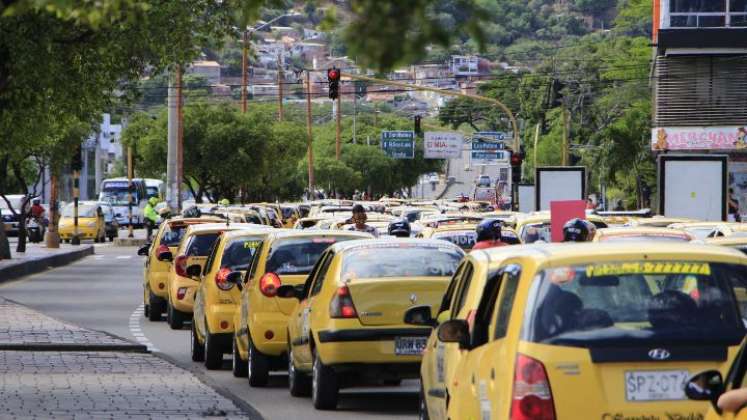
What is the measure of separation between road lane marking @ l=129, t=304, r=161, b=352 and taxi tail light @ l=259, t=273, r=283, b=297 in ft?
16.8

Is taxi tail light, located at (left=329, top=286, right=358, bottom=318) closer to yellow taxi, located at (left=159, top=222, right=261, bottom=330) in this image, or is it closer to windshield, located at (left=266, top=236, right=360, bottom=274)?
windshield, located at (left=266, top=236, right=360, bottom=274)

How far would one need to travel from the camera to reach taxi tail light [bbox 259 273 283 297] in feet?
55.6

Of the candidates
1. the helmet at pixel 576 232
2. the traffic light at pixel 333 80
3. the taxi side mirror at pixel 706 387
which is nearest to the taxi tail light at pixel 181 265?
the helmet at pixel 576 232

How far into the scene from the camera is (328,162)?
4850 inches

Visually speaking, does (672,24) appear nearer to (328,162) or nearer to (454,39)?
(454,39)

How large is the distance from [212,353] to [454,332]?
9.74 metres

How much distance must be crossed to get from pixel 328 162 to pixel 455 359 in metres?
113

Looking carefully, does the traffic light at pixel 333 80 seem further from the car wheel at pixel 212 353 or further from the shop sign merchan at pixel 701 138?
the car wheel at pixel 212 353

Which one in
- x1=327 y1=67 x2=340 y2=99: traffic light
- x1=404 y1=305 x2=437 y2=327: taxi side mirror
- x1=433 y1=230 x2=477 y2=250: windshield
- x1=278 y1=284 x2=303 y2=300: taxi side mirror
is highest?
x1=327 y1=67 x2=340 y2=99: traffic light

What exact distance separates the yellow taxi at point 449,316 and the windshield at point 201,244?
532 inches

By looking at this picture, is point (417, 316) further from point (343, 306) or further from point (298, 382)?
point (298, 382)

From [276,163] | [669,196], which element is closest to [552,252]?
[669,196]

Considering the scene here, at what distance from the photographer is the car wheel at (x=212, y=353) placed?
1933cm

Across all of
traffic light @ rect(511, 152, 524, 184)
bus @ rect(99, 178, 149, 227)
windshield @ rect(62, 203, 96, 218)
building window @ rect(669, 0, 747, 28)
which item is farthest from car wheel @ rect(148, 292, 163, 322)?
bus @ rect(99, 178, 149, 227)
